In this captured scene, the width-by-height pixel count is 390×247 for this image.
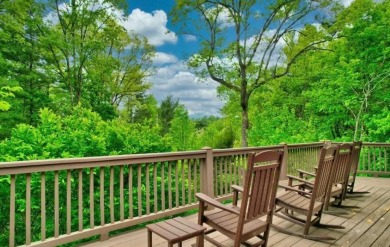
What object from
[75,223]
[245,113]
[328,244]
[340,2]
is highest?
[340,2]

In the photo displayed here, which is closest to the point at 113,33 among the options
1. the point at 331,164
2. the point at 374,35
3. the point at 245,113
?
the point at 245,113

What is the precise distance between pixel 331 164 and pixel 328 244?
1.01 m

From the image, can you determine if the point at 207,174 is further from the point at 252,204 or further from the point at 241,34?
the point at 241,34

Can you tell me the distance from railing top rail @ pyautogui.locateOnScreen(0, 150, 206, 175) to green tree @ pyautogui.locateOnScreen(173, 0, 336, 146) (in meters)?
12.3

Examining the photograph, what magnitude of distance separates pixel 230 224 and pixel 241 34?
49.3 feet

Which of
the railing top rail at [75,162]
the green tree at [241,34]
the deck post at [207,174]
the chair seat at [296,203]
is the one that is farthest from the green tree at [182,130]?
the chair seat at [296,203]

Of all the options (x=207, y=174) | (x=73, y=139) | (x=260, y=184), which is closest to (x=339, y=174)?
(x=207, y=174)

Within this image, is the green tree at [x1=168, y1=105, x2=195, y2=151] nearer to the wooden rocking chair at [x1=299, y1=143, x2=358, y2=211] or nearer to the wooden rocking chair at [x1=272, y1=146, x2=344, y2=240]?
the wooden rocking chair at [x1=299, y1=143, x2=358, y2=211]

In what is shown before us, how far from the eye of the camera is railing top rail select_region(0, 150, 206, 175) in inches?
96.8

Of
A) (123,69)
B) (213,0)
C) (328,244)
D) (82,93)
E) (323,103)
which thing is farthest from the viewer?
(123,69)

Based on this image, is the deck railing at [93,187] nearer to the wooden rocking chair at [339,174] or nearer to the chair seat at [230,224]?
the chair seat at [230,224]

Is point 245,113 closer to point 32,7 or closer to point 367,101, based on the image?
point 367,101

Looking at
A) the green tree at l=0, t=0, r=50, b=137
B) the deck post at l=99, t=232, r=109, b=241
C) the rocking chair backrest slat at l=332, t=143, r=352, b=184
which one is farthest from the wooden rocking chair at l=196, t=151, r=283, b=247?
the green tree at l=0, t=0, r=50, b=137

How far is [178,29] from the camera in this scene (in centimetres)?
1644
